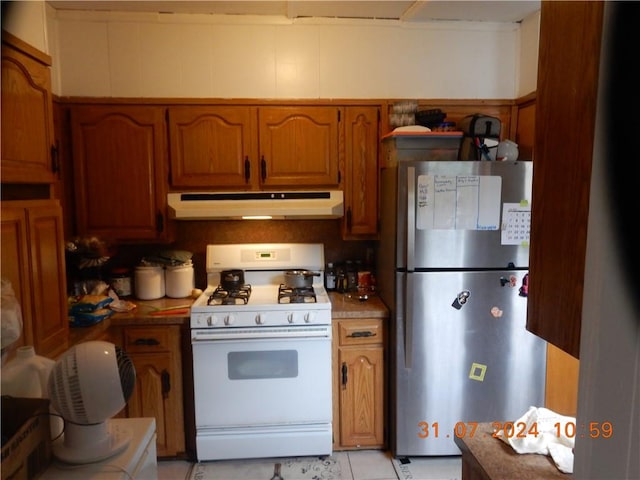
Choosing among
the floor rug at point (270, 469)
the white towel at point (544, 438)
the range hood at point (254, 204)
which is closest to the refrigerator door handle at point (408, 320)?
the range hood at point (254, 204)

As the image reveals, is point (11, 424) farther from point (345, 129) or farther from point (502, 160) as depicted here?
point (502, 160)

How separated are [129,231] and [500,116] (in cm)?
230

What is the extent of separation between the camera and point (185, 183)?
252cm

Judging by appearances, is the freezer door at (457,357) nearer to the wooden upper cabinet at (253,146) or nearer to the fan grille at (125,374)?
the wooden upper cabinet at (253,146)

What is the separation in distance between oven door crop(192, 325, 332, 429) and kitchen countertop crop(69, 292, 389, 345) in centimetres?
15

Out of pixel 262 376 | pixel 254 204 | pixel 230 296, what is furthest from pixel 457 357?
pixel 254 204

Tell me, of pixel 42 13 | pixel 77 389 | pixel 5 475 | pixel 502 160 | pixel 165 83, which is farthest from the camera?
pixel 165 83

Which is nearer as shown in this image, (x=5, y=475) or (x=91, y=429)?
(x=5, y=475)

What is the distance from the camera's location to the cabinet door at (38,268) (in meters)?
1.52

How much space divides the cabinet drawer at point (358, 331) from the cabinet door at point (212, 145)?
1014mm

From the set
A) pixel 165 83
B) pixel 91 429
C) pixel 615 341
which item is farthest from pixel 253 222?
pixel 615 341

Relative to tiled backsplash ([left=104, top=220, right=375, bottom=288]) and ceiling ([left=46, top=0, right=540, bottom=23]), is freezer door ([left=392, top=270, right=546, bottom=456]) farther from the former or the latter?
ceiling ([left=46, top=0, right=540, bottom=23])

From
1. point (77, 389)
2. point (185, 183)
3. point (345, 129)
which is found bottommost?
point (77, 389)

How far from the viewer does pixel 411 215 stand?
2199 mm
